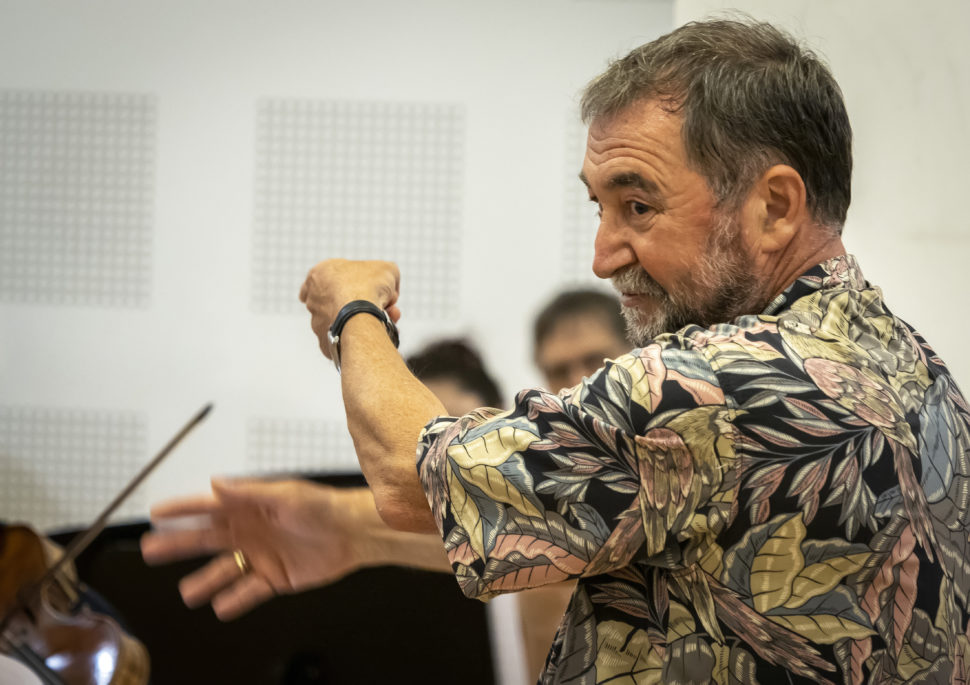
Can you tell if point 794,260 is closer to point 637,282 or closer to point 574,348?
point 637,282

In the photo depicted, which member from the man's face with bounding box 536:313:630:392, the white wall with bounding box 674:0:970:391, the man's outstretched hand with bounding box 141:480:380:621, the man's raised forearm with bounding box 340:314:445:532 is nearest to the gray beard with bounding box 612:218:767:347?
the man's raised forearm with bounding box 340:314:445:532

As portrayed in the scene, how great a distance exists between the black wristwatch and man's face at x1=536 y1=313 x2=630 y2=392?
5.08ft

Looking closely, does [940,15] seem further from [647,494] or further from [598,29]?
[647,494]

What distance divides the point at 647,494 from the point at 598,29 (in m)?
2.18

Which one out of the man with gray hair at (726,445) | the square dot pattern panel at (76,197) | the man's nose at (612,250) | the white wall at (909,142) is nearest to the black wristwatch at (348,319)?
the man with gray hair at (726,445)

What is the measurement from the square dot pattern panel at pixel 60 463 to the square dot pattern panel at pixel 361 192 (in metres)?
0.61

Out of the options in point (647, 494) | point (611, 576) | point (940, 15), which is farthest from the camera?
point (940, 15)

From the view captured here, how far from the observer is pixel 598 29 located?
A: 8.82ft

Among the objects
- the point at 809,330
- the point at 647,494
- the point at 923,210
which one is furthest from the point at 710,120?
the point at 923,210

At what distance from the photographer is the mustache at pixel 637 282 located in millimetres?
999

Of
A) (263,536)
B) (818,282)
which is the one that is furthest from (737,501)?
(263,536)

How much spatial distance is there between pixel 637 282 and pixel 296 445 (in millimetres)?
1890

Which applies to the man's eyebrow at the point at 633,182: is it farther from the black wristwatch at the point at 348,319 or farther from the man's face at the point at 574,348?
the man's face at the point at 574,348

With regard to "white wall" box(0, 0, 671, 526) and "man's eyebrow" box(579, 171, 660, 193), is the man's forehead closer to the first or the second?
"man's eyebrow" box(579, 171, 660, 193)
